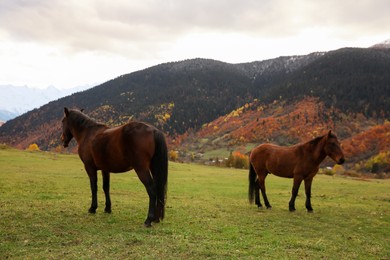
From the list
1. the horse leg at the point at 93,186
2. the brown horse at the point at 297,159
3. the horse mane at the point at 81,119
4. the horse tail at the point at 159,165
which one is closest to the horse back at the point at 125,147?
the horse tail at the point at 159,165

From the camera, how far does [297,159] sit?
1272cm

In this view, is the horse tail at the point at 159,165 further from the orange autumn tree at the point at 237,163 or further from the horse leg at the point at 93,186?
the orange autumn tree at the point at 237,163

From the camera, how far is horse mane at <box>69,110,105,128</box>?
1060cm

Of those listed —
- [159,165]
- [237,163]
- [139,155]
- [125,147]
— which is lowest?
[237,163]

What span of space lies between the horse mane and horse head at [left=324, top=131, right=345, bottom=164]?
8.23m

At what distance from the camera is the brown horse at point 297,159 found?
12156 mm

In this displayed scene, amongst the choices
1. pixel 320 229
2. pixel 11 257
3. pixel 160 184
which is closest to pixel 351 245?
pixel 320 229

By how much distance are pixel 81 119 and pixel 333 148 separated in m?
8.95

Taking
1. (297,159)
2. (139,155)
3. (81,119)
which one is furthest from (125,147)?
(297,159)

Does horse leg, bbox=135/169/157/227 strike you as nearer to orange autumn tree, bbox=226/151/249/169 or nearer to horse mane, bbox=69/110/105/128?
horse mane, bbox=69/110/105/128

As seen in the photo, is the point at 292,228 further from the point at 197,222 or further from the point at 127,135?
the point at 127,135

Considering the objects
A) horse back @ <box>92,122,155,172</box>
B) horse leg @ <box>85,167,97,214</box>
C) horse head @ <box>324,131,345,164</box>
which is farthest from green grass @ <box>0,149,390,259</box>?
horse head @ <box>324,131,345,164</box>

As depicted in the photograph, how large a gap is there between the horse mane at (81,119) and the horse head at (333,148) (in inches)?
324

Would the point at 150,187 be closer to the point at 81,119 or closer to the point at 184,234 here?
the point at 184,234
